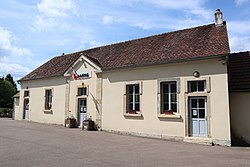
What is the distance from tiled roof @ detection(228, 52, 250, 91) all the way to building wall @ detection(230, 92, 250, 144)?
13.5 inches

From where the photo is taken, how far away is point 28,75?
71.7ft

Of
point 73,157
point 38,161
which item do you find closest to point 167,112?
point 73,157

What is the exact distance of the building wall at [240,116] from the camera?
10977 mm

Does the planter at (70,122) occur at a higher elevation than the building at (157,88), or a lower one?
lower

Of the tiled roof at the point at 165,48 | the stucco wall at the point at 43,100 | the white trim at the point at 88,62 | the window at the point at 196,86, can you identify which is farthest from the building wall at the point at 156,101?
the stucco wall at the point at 43,100

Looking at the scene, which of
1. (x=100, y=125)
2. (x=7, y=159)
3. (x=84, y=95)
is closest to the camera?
(x=7, y=159)

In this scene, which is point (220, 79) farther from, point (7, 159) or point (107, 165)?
point (7, 159)

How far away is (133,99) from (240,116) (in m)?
5.36

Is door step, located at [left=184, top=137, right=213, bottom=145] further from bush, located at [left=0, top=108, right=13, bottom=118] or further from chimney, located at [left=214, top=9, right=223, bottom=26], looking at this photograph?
bush, located at [left=0, top=108, right=13, bottom=118]

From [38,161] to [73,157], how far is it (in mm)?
1034

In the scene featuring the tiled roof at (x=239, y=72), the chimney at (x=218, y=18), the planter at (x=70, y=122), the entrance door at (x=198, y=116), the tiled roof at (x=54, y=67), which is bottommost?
the planter at (x=70, y=122)

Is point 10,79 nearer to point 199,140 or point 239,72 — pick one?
point 199,140

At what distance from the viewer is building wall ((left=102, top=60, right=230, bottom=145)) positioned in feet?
34.7

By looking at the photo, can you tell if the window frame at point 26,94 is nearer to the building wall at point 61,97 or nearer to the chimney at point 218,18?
the building wall at point 61,97
